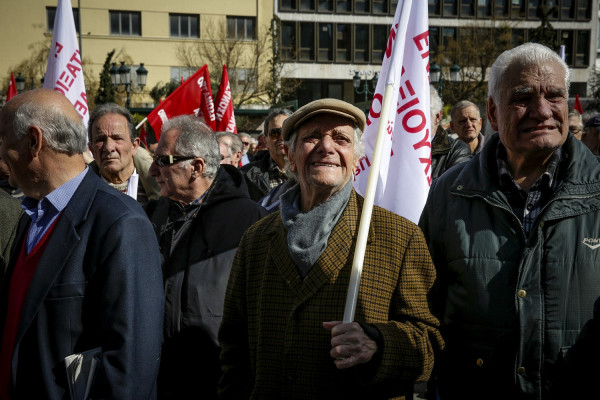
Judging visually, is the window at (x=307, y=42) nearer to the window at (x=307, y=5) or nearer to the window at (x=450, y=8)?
the window at (x=307, y=5)

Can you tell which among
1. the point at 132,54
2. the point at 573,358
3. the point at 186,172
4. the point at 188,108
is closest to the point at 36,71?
the point at 132,54

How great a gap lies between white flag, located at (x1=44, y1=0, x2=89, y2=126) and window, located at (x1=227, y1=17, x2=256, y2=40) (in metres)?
36.7

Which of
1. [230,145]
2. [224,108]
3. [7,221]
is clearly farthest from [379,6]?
[7,221]

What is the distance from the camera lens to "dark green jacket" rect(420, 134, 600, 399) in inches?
93.7

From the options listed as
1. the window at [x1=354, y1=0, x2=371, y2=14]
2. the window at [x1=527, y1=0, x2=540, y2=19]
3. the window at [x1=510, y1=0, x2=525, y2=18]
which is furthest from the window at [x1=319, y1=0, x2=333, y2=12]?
the window at [x1=527, y1=0, x2=540, y2=19]

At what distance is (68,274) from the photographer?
2.25m

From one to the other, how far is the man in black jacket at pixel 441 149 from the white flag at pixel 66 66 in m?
3.39

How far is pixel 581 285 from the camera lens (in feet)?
7.79

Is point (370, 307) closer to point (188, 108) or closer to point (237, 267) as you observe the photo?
point (237, 267)

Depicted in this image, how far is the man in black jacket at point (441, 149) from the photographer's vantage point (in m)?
5.45

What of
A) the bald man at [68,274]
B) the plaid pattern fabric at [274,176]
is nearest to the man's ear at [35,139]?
the bald man at [68,274]

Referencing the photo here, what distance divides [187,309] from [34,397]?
Answer: 118 cm

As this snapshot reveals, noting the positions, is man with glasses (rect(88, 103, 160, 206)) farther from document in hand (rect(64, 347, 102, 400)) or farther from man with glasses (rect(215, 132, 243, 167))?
document in hand (rect(64, 347, 102, 400))

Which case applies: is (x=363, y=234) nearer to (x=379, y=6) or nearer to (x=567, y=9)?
(x=379, y=6)
